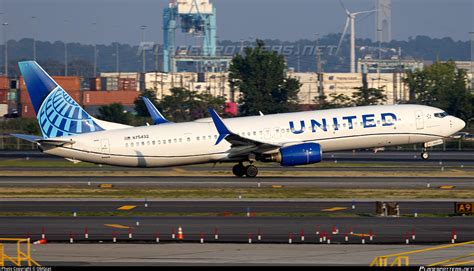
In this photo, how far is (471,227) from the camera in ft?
131

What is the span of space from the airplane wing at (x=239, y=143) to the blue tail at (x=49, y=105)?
8702 mm

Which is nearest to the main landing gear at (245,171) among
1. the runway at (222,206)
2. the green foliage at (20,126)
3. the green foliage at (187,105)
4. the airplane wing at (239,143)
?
the airplane wing at (239,143)

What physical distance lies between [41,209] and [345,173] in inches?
1007

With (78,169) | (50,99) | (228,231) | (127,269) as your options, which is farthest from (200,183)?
(127,269)

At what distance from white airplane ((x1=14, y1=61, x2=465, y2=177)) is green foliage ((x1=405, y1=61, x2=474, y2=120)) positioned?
61458mm

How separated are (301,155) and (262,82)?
284 feet

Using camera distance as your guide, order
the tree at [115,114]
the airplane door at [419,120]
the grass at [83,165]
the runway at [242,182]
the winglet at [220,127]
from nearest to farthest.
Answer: the runway at [242,182] → the winglet at [220,127] → the airplane door at [419,120] → the grass at [83,165] → the tree at [115,114]

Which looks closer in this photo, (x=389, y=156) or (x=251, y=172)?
(x=251, y=172)

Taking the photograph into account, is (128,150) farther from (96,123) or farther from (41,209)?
(41,209)

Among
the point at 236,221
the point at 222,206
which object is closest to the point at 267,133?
the point at 222,206

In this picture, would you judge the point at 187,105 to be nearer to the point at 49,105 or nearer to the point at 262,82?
the point at 262,82

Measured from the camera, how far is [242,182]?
59.6 metres

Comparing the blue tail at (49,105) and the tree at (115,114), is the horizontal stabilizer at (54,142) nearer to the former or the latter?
the blue tail at (49,105)

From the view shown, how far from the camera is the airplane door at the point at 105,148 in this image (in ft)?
201
